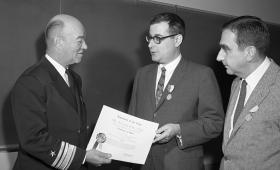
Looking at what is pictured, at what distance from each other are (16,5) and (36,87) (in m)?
1.00

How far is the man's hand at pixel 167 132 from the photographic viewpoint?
205cm

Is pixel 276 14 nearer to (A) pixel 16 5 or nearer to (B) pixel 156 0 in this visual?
(B) pixel 156 0

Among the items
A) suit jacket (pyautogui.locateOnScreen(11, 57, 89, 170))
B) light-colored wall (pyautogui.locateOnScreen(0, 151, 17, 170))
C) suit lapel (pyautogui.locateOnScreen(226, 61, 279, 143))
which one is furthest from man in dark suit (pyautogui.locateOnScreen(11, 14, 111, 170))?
suit lapel (pyautogui.locateOnScreen(226, 61, 279, 143))

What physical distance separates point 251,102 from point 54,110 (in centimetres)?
110

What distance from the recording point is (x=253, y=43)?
1.81 m

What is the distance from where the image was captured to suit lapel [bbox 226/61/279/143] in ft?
5.67


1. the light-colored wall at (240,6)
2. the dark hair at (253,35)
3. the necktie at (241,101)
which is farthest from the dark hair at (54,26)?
the light-colored wall at (240,6)

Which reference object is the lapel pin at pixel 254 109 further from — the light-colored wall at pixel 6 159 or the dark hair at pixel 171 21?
the light-colored wall at pixel 6 159

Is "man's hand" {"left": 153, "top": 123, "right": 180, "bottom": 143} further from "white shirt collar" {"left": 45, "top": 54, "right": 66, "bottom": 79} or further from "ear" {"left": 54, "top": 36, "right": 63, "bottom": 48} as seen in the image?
"ear" {"left": 54, "top": 36, "right": 63, "bottom": 48}

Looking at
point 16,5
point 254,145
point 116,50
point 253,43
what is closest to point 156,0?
point 116,50

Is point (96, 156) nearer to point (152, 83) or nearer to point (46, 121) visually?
point (46, 121)

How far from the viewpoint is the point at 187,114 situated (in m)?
2.21

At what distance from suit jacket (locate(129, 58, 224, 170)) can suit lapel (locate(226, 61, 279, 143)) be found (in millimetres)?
397

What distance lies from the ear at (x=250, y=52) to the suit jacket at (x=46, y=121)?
1.05 meters
